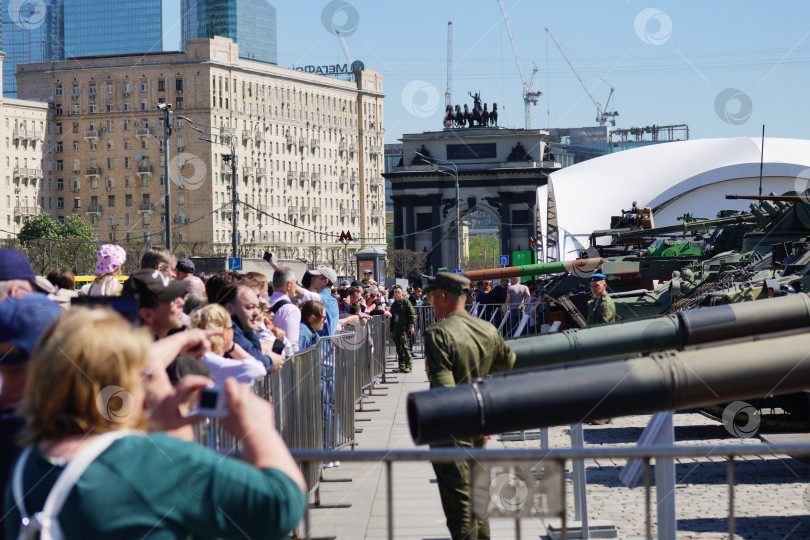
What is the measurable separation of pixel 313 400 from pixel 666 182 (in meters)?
58.1

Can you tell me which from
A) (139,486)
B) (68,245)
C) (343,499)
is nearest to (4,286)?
(139,486)

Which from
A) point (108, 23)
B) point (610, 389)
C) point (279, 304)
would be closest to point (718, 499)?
point (279, 304)

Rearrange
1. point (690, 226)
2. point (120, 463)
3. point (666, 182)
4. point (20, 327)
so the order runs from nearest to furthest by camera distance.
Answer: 1. point (120, 463)
2. point (20, 327)
3. point (690, 226)
4. point (666, 182)

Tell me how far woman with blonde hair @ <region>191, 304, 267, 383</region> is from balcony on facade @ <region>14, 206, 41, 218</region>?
12660 centimetres

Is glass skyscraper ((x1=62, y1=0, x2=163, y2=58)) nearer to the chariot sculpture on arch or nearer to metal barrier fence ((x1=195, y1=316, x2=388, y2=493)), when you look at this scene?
the chariot sculpture on arch

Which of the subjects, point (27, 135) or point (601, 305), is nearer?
point (601, 305)

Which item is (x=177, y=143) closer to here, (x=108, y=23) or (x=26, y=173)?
(x=26, y=173)

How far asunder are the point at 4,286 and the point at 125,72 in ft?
436

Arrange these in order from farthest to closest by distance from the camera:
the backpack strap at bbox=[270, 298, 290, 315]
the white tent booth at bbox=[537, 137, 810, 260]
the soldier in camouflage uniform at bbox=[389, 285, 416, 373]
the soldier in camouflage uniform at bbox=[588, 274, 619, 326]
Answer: the white tent booth at bbox=[537, 137, 810, 260] < the soldier in camouflage uniform at bbox=[389, 285, 416, 373] < the soldier in camouflage uniform at bbox=[588, 274, 619, 326] < the backpack strap at bbox=[270, 298, 290, 315]

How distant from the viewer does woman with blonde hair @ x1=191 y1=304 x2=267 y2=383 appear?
6.38 metres

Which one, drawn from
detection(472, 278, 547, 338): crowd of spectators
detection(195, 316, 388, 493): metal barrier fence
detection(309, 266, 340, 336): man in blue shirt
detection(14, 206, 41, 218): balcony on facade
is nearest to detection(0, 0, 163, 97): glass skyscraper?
detection(14, 206, 41, 218): balcony on facade

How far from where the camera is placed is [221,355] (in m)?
6.98

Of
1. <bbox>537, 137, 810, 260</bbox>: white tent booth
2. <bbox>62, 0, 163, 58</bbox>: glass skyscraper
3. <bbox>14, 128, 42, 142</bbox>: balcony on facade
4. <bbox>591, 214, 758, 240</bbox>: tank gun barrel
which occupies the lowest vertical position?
<bbox>591, 214, 758, 240</bbox>: tank gun barrel

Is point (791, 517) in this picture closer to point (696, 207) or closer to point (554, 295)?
point (554, 295)
